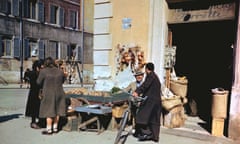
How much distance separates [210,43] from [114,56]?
3.66 metres

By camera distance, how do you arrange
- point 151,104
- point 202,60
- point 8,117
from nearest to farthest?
point 151,104, point 8,117, point 202,60

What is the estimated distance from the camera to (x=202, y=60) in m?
10.5

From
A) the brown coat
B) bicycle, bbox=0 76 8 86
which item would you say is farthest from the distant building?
the brown coat

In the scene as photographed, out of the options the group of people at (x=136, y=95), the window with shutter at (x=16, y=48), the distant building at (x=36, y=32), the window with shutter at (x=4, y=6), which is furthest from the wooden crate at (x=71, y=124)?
the window with shutter at (x=4, y=6)

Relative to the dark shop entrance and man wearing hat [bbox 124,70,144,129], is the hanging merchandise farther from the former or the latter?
the dark shop entrance

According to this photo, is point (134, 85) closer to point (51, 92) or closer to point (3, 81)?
point (51, 92)

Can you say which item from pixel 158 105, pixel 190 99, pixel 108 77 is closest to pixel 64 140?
pixel 158 105

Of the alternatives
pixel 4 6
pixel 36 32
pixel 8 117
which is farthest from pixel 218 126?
pixel 36 32

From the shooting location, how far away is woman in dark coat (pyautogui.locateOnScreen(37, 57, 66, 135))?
23.2 feet

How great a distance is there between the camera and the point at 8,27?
26500 mm

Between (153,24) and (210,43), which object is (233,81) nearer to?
(153,24)

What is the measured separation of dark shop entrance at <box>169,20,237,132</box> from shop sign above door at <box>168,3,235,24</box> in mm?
1554

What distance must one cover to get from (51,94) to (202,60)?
5719mm

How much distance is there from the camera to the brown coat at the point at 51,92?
23.2 feet
